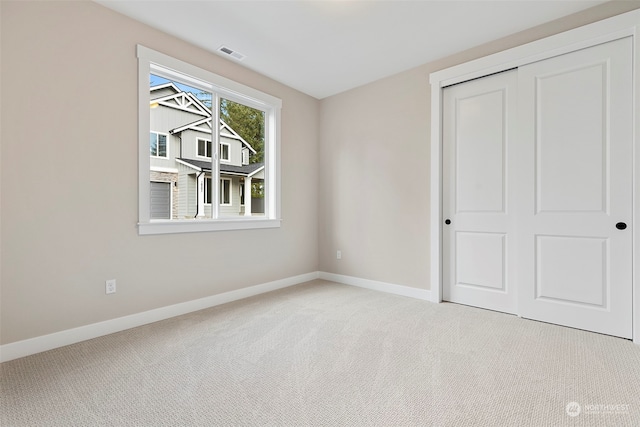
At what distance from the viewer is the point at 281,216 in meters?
4.07

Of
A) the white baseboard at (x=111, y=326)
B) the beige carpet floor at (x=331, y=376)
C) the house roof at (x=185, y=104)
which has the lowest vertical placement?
the beige carpet floor at (x=331, y=376)

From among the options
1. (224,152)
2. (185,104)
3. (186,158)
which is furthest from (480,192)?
(185,104)

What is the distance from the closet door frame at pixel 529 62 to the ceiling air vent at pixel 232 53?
6.95ft

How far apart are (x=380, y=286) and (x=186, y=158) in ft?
8.97

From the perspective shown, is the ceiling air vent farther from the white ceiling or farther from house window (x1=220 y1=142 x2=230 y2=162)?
house window (x1=220 y1=142 x2=230 y2=162)

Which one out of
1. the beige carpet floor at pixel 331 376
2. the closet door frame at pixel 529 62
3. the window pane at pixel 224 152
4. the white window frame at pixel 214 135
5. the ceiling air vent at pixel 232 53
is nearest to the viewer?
the beige carpet floor at pixel 331 376

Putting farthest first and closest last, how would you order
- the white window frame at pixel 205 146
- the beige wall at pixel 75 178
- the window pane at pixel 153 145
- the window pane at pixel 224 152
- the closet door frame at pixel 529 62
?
the window pane at pixel 224 152 → the white window frame at pixel 205 146 → the window pane at pixel 153 145 → the closet door frame at pixel 529 62 → the beige wall at pixel 75 178

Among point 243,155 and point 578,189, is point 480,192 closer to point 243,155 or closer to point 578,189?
point 578,189

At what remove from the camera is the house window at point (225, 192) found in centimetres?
351

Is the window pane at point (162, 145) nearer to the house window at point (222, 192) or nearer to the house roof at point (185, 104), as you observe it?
the house roof at point (185, 104)

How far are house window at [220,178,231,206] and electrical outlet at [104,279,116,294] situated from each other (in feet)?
4.32

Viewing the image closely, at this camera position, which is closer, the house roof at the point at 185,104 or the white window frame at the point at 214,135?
the white window frame at the point at 214,135

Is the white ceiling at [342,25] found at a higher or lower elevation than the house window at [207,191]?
higher

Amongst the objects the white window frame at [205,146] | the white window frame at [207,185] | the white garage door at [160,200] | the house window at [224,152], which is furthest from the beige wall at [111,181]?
the house window at [224,152]
